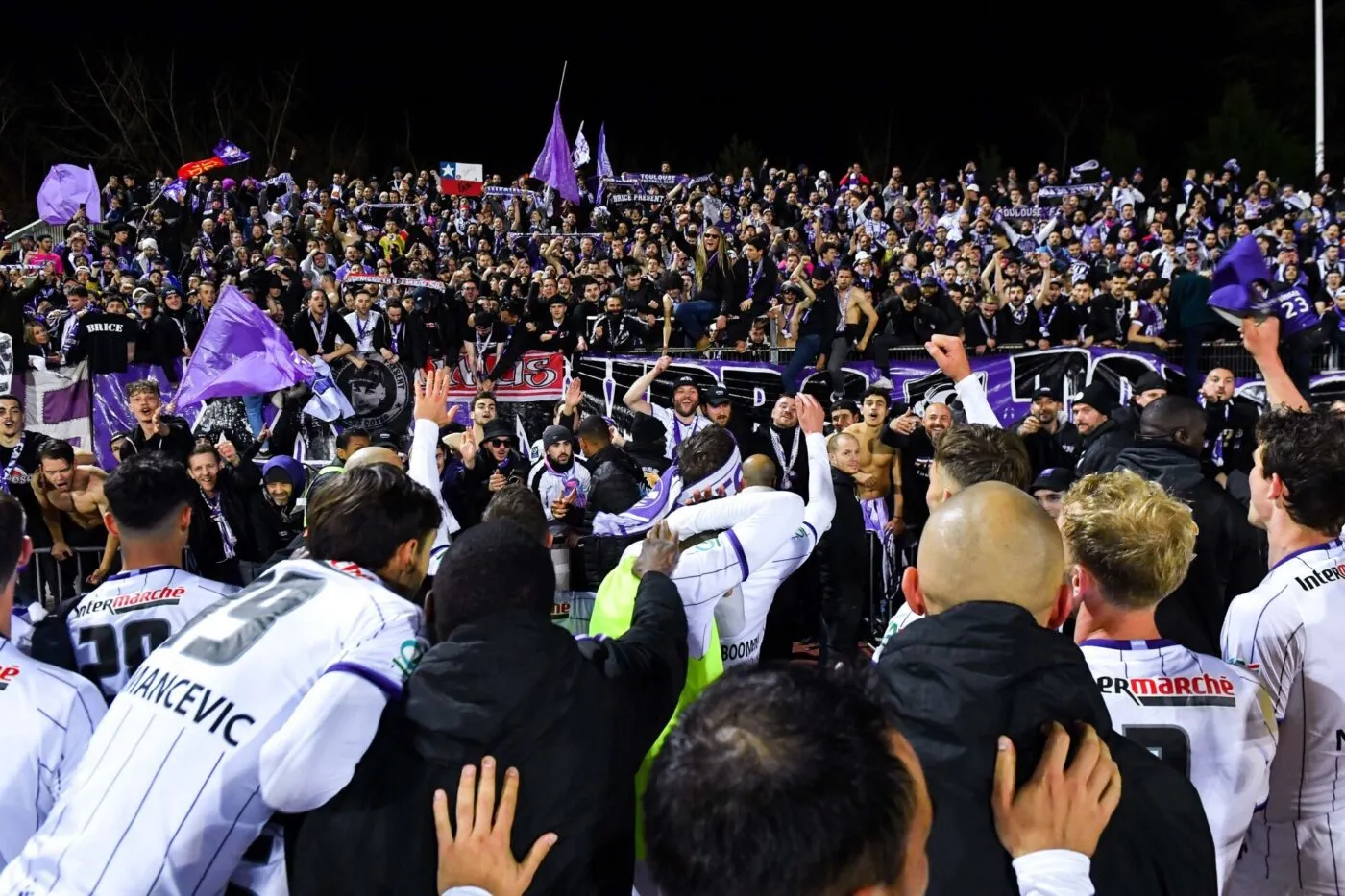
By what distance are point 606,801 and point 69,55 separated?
60.4 m

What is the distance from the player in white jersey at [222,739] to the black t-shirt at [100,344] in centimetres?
1083

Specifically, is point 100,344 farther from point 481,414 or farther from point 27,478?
point 481,414

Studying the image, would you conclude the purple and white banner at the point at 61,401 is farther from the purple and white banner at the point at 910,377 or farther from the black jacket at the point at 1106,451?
the black jacket at the point at 1106,451

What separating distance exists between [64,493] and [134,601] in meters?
5.21

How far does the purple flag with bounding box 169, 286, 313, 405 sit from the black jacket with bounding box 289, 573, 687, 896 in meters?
9.70

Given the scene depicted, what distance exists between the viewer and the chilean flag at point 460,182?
27266 mm

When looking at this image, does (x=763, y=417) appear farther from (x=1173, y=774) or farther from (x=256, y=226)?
(x=256, y=226)

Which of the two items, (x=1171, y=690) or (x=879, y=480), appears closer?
(x=1171, y=690)

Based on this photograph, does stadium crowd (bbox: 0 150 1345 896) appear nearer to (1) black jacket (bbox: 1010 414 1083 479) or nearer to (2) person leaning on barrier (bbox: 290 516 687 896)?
(2) person leaning on barrier (bbox: 290 516 687 896)

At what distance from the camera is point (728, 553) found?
3709 mm

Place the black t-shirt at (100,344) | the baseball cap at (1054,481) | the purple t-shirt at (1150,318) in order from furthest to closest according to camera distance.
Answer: the purple t-shirt at (1150,318), the black t-shirt at (100,344), the baseball cap at (1054,481)

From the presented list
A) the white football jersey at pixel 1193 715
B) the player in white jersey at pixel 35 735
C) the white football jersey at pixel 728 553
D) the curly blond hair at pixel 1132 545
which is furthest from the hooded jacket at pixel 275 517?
the white football jersey at pixel 1193 715

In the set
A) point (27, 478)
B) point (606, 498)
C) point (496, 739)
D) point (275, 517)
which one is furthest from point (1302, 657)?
point (27, 478)

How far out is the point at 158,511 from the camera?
11.5ft
